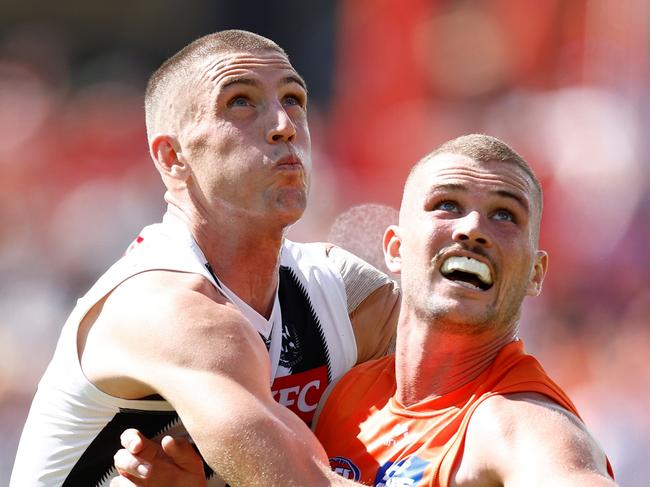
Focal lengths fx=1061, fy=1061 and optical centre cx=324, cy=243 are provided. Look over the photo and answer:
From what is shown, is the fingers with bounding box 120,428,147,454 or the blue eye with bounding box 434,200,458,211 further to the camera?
the blue eye with bounding box 434,200,458,211

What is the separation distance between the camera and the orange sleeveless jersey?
3.11 metres

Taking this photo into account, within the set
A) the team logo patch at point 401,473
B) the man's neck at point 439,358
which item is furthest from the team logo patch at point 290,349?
the team logo patch at point 401,473

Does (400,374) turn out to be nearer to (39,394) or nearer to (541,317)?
(39,394)

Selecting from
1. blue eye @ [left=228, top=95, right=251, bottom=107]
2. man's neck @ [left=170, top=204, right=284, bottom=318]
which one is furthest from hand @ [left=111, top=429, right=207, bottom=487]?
blue eye @ [left=228, top=95, right=251, bottom=107]

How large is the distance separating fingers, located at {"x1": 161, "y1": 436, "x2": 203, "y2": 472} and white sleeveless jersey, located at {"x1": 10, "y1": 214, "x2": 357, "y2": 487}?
0.47 ft

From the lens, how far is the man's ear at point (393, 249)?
364cm

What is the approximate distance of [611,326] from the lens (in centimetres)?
729

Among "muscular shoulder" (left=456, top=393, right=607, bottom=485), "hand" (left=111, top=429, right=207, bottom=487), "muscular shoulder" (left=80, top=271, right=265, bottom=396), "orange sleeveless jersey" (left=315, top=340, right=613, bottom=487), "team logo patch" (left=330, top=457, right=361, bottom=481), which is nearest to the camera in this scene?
"muscular shoulder" (left=456, top=393, right=607, bottom=485)

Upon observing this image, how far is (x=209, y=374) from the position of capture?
295 centimetres

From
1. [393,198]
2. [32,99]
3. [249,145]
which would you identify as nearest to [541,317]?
[393,198]

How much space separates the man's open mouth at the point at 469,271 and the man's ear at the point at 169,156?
1047mm

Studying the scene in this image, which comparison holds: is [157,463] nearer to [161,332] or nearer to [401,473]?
[161,332]

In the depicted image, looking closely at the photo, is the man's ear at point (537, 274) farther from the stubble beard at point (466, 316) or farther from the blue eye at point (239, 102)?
the blue eye at point (239, 102)

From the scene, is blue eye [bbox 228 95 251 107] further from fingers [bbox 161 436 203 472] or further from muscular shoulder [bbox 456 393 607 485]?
muscular shoulder [bbox 456 393 607 485]
